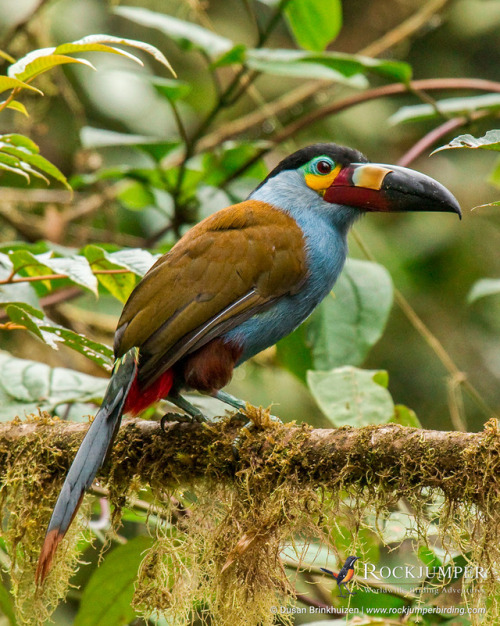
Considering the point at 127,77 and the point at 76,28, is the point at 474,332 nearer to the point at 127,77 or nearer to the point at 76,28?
the point at 127,77

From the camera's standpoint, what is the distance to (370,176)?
9.29 feet

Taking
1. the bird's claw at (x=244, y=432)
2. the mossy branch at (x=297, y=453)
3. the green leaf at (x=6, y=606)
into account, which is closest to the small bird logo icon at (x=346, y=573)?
the mossy branch at (x=297, y=453)

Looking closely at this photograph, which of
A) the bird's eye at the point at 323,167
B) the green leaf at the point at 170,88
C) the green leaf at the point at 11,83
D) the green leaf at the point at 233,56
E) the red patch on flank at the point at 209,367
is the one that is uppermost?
the green leaf at the point at 11,83

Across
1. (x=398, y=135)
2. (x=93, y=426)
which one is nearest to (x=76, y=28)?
(x=398, y=135)

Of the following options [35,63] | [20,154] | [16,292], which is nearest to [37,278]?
[16,292]

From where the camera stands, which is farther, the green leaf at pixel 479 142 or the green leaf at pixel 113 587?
the green leaf at pixel 113 587

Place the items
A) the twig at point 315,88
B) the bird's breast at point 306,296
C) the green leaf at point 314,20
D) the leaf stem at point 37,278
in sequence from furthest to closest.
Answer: the twig at point 315,88, the green leaf at point 314,20, the bird's breast at point 306,296, the leaf stem at point 37,278

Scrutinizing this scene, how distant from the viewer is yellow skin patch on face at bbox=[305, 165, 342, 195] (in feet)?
9.68

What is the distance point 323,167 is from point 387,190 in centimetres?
32

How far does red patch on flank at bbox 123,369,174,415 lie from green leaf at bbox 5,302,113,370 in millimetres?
123

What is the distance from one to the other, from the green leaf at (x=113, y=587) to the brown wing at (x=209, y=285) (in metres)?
0.54

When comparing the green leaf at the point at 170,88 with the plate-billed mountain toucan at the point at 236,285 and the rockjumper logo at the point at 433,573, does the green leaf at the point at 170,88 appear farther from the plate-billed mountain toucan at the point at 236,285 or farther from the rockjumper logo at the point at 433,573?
the rockjumper logo at the point at 433,573

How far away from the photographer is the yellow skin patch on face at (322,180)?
2.95 m

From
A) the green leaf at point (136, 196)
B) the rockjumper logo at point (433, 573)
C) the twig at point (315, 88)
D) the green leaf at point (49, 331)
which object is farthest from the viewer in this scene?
the twig at point (315, 88)
